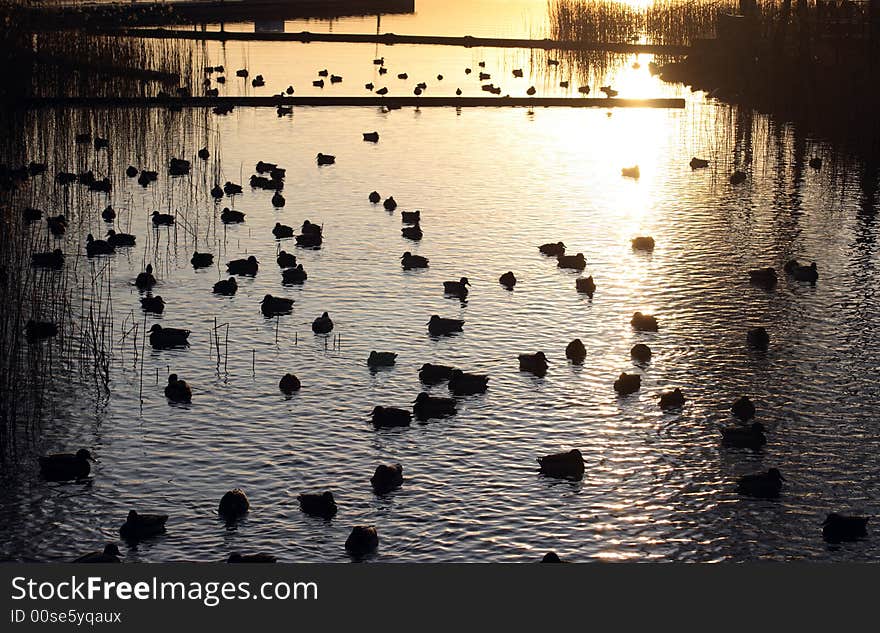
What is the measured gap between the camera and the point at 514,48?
3027 inches

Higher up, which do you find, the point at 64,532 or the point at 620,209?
the point at 620,209

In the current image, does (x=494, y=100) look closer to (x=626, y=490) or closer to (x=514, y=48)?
(x=514, y=48)

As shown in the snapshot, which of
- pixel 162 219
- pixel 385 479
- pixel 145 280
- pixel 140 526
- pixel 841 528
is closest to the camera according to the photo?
pixel 140 526

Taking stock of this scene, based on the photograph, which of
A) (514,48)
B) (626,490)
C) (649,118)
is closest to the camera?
(626,490)

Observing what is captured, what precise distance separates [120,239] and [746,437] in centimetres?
1640

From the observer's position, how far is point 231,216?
34219 millimetres

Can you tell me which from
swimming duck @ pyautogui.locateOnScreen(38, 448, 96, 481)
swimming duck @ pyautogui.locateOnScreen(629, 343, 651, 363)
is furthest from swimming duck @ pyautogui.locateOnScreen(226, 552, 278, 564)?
swimming duck @ pyautogui.locateOnScreen(629, 343, 651, 363)

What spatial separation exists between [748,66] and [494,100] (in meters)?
13.0

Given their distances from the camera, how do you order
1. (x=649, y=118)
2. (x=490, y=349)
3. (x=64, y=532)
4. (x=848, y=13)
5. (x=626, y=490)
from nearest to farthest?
(x=64, y=532), (x=626, y=490), (x=490, y=349), (x=649, y=118), (x=848, y=13)

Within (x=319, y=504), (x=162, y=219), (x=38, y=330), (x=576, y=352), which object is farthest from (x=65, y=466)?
(x=162, y=219)

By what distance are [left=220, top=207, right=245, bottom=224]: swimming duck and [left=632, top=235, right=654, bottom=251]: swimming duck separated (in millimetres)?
9748

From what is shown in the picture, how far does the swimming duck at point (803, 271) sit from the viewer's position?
96.0ft

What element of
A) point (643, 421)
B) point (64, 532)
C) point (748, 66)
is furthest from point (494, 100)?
point (64, 532)

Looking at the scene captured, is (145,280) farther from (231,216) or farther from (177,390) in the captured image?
(177,390)
